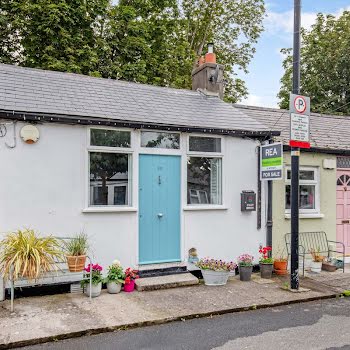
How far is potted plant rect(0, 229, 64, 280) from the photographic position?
18.5ft

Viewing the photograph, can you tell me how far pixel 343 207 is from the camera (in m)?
10.4

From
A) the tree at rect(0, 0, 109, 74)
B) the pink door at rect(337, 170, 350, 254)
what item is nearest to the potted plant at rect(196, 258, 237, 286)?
the pink door at rect(337, 170, 350, 254)

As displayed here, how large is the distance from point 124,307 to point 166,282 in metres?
1.39

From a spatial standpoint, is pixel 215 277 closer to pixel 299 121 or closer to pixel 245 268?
pixel 245 268

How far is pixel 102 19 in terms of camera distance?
58.1ft

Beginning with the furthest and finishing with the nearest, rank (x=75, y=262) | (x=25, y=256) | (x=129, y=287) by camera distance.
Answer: (x=129, y=287) < (x=75, y=262) < (x=25, y=256)

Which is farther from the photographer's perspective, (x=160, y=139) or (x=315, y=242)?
(x=315, y=242)

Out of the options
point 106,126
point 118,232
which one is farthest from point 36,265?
point 106,126

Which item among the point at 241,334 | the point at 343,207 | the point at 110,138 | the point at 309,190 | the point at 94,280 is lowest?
the point at 241,334

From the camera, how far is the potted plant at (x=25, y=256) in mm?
5636

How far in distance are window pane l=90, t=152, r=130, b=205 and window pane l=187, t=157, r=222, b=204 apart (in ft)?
4.98

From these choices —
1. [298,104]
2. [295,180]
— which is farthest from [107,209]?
[298,104]

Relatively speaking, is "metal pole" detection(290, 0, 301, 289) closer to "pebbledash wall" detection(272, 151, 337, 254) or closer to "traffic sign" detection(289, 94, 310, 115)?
"traffic sign" detection(289, 94, 310, 115)

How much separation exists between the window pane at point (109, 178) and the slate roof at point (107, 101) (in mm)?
832
